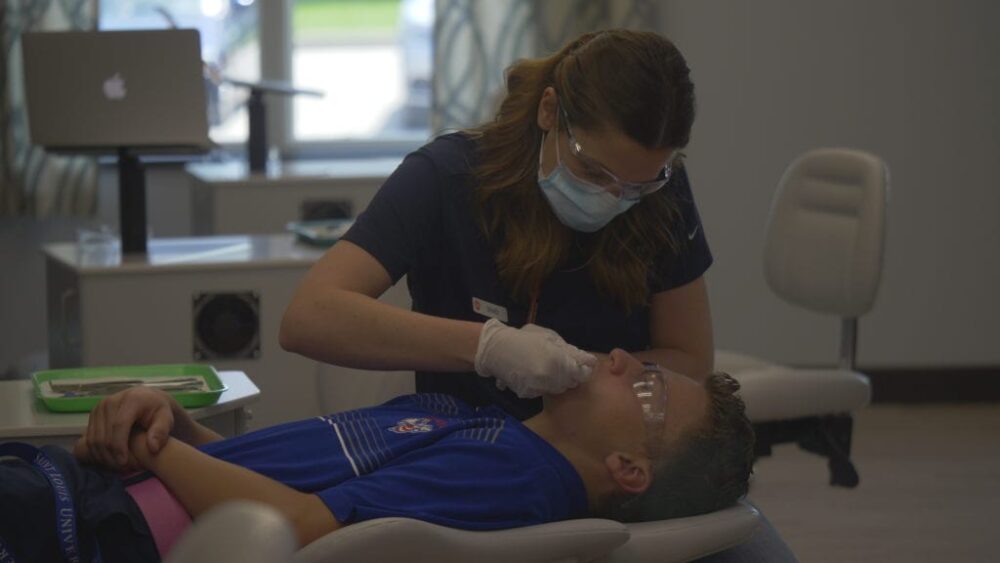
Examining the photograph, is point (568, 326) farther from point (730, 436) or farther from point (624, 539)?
point (624, 539)

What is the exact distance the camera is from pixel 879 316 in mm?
4445

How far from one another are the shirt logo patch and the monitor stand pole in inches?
63.6

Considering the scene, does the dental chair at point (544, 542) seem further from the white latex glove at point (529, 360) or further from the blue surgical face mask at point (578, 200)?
the blue surgical face mask at point (578, 200)

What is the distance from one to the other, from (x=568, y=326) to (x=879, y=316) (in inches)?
117

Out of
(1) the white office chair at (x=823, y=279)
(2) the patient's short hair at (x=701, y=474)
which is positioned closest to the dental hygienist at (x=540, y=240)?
(2) the patient's short hair at (x=701, y=474)

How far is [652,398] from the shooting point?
1521mm

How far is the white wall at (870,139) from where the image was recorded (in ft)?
14.2

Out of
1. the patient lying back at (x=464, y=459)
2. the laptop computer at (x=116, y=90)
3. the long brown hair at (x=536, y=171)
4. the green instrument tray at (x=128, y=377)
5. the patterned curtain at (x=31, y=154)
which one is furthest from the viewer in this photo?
the patterned curtain at (x=31, y=154)

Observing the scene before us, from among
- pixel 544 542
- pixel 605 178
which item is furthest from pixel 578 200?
pixel 544 542

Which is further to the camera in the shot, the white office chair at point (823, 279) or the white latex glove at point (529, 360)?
the white office chair at point (823, 279)

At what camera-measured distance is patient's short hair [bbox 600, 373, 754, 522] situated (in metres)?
1.50

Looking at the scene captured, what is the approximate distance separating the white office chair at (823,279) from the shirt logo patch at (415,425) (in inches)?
43.7

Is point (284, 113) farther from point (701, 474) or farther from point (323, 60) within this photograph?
point (701, 474)

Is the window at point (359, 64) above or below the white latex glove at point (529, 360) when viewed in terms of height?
above
